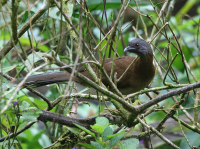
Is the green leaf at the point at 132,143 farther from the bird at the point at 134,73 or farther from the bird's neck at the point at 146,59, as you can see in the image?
the bird's neck at the point at 146,59

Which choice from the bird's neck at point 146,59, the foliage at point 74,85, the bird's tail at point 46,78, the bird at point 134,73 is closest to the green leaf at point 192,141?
the foliage at point 74,85

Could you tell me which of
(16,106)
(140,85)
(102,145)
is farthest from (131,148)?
(140,85)

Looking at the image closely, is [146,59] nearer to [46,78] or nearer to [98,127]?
[46,78]

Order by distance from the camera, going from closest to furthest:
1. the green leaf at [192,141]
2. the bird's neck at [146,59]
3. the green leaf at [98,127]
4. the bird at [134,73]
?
1. the green leaf at [98,127]
2. the green leaf at [192,141]
3. the bird at [134,73]
4. the bird's neck at [146,59]

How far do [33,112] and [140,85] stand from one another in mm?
1579

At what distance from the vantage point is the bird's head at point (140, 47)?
95.7 inches

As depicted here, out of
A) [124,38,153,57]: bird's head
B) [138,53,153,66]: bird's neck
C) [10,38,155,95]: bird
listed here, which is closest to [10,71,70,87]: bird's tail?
[10,38,155,95]: bird

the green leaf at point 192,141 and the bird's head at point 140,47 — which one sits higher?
the bird's head at point 140,47

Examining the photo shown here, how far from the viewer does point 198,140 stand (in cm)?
212

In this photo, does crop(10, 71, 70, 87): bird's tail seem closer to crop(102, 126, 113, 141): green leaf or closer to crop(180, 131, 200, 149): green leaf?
crop(102, 126, 113, 141): green leaf

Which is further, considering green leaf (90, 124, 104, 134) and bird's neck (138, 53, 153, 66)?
bird's neck (138, 53, 153, 66)

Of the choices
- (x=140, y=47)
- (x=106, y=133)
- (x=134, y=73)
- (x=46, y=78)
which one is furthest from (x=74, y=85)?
(x=106, y=133)

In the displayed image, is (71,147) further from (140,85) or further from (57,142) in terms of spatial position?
(140,85)

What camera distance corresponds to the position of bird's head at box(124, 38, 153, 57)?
7.97ft
